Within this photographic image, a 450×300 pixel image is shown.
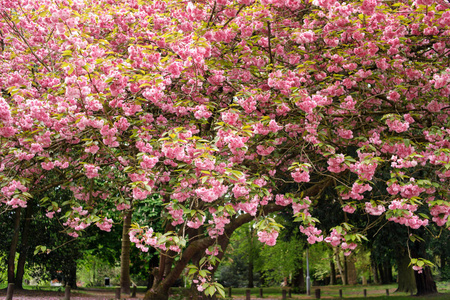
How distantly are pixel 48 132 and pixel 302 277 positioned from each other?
2675 cm

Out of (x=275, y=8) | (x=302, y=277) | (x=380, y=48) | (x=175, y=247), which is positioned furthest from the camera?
(x=302, y=277)

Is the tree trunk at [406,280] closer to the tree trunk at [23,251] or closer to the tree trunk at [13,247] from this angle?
the tree trunk at [23,251]

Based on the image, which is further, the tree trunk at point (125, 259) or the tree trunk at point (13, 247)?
the tree trunk at point (13, 247)

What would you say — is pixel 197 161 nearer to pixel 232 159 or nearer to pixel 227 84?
pixel 232 159

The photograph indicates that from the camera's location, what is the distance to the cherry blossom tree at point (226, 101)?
15.3 feet

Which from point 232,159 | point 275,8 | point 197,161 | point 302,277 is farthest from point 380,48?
point 302,277

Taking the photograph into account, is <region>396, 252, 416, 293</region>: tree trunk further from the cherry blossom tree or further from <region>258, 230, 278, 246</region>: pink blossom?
<region>258, 230, 278, 246</region>: pink blossom

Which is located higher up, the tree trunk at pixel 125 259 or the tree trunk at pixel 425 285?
the tree trunk at pixel 125 259

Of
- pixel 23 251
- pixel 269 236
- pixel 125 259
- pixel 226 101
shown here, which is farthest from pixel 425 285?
pixel 23 251

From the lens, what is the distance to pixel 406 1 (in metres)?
6.09

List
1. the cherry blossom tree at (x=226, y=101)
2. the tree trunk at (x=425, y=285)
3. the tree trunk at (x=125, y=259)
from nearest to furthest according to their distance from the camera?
the cherry blossom tree at (x=226, y=101)
the tree trunk at (x=125, y=259)
the tree trunk at (x=425, y=285)

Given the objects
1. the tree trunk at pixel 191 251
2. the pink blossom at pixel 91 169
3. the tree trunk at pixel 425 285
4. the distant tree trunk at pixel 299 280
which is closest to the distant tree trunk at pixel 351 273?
the distant tree trunk at pixel 299 280

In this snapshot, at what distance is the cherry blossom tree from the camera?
15.3ft

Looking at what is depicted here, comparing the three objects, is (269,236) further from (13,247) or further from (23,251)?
(23,251)
